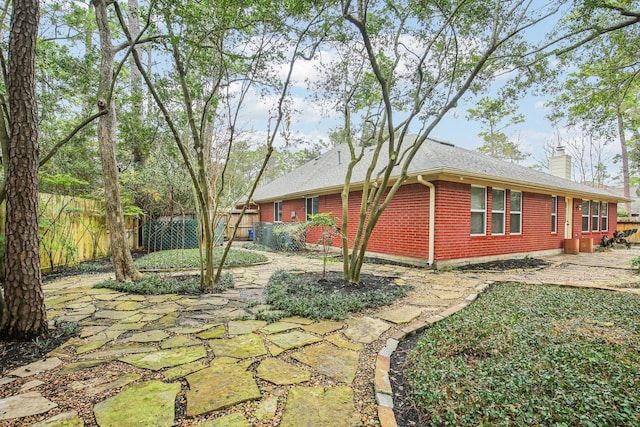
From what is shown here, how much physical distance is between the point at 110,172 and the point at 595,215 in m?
17.1

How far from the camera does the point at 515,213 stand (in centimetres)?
862

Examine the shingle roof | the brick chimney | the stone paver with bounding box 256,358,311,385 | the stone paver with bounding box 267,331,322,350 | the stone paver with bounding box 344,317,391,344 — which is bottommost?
the stone paver with bounding box 344,317,391,344

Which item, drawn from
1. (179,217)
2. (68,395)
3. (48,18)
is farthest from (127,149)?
(68,395)

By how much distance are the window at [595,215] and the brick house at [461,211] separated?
1543 mm

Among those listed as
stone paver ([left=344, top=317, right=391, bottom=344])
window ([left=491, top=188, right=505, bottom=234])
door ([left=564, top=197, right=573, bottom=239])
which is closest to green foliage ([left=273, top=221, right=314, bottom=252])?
window ([left=491, top=188, right=505, bottom=234])

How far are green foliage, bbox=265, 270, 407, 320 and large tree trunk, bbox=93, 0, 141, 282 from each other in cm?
263

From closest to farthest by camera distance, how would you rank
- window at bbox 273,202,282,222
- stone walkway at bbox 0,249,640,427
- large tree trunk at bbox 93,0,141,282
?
stone walkway at bbox 0,249,640,427 < large tree trunk at bbox 93,0,141,282 < window at bbox 273,202,282,222

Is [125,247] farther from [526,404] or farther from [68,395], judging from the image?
[526,404]

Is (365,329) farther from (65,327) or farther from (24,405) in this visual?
(65,327)

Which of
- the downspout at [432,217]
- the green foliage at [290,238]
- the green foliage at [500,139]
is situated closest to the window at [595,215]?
the downspout at [432,217]

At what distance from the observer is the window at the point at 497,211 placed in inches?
316

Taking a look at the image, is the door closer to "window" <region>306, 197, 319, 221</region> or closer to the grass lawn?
the grass lawn

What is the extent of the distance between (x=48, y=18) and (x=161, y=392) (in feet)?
34.4

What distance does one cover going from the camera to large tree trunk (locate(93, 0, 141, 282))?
489 cm
